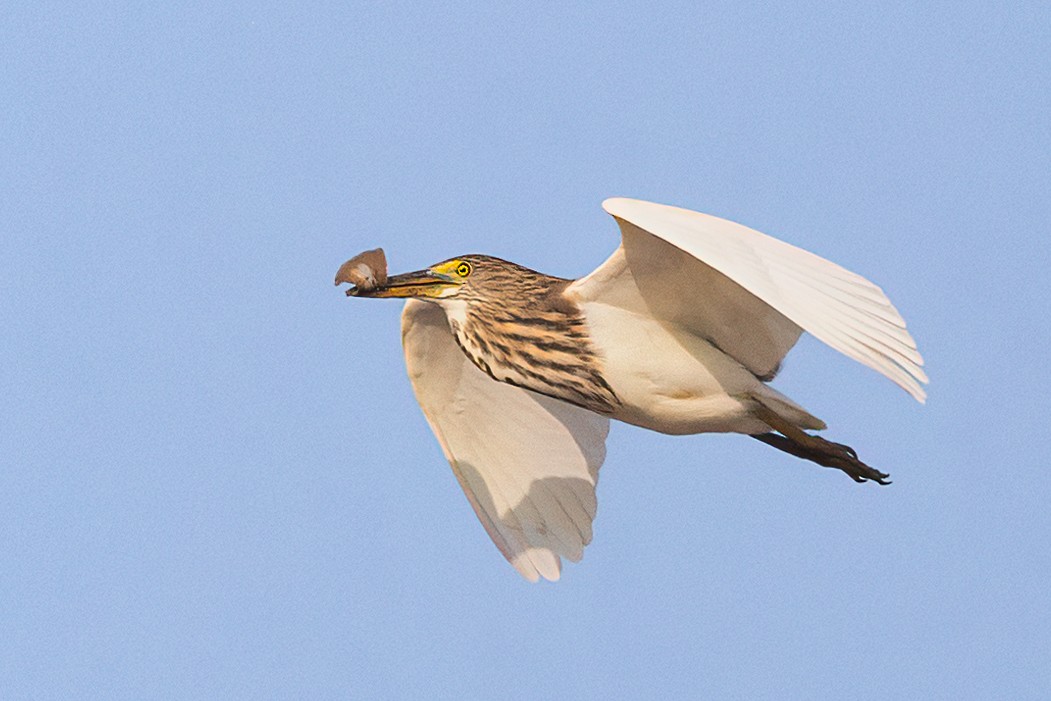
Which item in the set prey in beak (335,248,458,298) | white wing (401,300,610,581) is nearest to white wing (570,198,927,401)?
prey in beak (335,248,458,298)

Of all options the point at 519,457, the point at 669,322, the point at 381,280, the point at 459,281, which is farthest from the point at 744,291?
the point at 519,457

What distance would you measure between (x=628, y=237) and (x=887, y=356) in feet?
4.10

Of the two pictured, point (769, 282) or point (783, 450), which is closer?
point (769, 282)

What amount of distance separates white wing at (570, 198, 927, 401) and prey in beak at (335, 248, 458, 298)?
2.02 feet

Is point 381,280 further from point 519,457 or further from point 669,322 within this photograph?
point 519,457

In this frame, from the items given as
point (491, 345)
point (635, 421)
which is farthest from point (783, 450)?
point (491, 345)

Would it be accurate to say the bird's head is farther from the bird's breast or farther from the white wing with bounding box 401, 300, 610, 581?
the white wing with bounding box 401, 300, 610, 581

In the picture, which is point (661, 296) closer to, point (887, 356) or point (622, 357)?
point (622, 357)

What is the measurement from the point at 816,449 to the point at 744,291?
3.29 ft

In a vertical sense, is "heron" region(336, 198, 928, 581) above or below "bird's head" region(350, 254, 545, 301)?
below

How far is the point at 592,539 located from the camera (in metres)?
9.34

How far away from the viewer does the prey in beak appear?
8172 millimetres

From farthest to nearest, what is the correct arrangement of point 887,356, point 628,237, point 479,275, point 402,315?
point 402,315
point 479,275
point 628,237
point 887,356

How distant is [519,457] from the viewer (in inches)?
368
